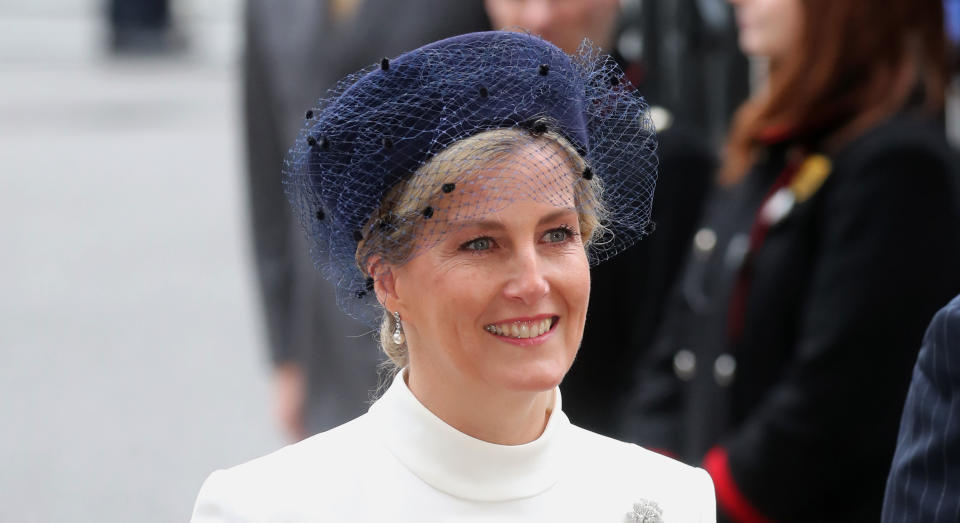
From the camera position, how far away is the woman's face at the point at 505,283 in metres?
1.86

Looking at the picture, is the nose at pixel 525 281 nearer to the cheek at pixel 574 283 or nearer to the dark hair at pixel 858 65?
the cheek at pixel 574 283

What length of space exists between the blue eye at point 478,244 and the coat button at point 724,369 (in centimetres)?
166

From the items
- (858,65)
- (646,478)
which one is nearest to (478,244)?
(646,478)

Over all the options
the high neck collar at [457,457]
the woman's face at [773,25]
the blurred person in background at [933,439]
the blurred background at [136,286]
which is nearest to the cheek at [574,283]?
the high neck collar at [457,457]

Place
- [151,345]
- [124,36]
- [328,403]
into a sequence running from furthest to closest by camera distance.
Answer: [124,36], [151,345], [328,403]

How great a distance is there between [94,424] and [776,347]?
3904 mm

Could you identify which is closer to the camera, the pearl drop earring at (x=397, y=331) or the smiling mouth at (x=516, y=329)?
the smiling mouth at (x=516, y=329)

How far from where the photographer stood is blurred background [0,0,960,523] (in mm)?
5836

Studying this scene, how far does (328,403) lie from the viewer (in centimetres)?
376

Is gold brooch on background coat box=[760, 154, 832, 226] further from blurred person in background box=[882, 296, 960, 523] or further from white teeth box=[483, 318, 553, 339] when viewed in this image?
white teeth box=[483, 318, 553, 339]

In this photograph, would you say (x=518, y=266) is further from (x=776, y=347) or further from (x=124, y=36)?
(x=124, y=36)

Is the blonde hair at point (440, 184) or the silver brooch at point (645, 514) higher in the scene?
the blonde hair at point (440, 184)

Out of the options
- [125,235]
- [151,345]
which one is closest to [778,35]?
[151,345]

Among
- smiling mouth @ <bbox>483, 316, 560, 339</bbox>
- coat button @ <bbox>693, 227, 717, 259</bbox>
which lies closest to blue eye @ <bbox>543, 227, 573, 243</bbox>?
smiling mouth @ <bbox>483, 316, 560, 339</bbox>
